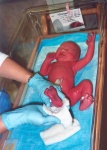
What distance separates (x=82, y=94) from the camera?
111 cm

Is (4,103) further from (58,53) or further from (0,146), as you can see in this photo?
(58,53)

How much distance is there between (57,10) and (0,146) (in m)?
0.86

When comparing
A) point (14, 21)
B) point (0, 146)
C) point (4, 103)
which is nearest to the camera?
point (0, 146)

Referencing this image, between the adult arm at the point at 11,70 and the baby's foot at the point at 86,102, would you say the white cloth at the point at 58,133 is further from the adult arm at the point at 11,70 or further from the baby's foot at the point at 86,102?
the adult arm at the point at 11,70

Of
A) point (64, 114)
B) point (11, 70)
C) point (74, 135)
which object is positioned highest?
point (11, 70)

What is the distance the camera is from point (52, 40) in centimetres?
157

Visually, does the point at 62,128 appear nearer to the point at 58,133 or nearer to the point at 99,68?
the point at 58,133

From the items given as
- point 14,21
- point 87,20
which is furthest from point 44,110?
point 14,21

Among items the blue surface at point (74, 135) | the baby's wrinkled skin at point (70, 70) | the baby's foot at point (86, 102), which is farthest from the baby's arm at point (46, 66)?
the baby's foot at point (86, 102)

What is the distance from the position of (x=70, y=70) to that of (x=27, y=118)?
0.36 meters

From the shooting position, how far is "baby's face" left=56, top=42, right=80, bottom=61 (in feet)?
4.24

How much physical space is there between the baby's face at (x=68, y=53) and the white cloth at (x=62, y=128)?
0.34 metres

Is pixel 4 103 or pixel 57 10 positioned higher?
pixel 57 10

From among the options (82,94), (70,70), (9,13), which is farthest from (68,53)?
(9,13)
